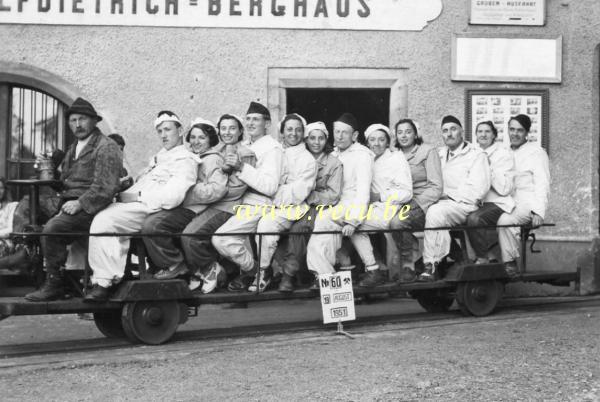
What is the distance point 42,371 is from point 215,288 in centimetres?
173

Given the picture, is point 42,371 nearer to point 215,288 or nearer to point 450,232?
point 215,288

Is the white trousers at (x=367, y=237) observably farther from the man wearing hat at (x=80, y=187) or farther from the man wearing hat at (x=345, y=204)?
the man wearing hat at (x=80, y=187)

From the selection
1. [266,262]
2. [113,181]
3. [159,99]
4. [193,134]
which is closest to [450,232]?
[266,262]

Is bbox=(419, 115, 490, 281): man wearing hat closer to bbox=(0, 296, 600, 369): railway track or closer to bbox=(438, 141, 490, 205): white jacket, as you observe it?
bbox=(438, 141, 490, 205): white jacket

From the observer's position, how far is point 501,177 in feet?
28.3

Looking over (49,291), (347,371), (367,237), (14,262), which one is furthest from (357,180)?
(14,262)

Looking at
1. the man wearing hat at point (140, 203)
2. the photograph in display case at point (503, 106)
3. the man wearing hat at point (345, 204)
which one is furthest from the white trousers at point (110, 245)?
the photograph in display case at point (503, 106)

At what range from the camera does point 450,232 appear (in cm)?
847

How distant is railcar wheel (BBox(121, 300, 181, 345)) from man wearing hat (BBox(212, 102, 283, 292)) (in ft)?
1.92

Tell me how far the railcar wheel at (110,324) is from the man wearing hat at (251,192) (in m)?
0.94

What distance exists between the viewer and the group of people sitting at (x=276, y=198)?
22.4 feet

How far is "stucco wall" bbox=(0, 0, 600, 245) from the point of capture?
10.5 metres

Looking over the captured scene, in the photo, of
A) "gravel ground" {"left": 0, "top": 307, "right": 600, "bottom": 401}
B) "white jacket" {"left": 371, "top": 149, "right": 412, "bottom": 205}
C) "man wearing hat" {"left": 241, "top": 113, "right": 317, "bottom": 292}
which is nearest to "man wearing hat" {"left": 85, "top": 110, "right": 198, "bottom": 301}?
"gravel ground" {"left": 0, "top": 307, "right": 600, "bottom": 401}

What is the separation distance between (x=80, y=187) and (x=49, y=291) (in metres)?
0.80
